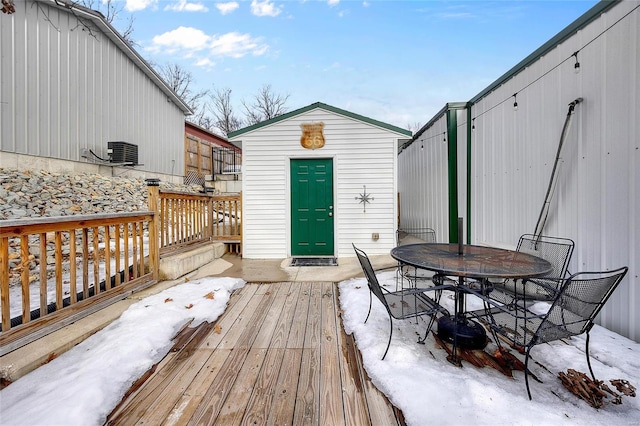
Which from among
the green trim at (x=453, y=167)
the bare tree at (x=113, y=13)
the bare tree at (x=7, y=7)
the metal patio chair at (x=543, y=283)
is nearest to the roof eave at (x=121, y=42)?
the bare tree at (x=113, y=13)

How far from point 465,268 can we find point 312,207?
3.74 meters

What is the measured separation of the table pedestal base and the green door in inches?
130

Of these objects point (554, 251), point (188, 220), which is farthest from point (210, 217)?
point (554, 251)

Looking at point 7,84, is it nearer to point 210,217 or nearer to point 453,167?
point 210,217

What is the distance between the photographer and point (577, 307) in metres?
1.66

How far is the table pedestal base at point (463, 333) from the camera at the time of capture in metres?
2.15

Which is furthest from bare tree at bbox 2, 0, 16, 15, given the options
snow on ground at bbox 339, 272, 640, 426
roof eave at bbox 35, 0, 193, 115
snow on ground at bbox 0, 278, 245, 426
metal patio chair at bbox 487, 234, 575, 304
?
roof eave at bbox 35, 0, 193, 115

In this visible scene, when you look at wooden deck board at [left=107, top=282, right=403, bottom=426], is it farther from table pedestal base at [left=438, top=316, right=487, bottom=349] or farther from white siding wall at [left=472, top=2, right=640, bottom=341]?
white siding wall at [left=472, top=2, right=640, bottom=341]

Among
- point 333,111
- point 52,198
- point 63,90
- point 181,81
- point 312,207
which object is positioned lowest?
point 312,207

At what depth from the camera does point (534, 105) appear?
326cm

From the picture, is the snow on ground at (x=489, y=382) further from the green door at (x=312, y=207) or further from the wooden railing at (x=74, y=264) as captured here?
the green door at (x=312, y=207)

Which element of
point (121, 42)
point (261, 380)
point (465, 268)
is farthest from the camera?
point (121, 42)

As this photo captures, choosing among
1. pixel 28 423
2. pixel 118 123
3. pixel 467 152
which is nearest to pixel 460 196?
pixel 467 152

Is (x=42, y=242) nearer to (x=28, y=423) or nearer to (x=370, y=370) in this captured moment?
(x=28, y=423)
